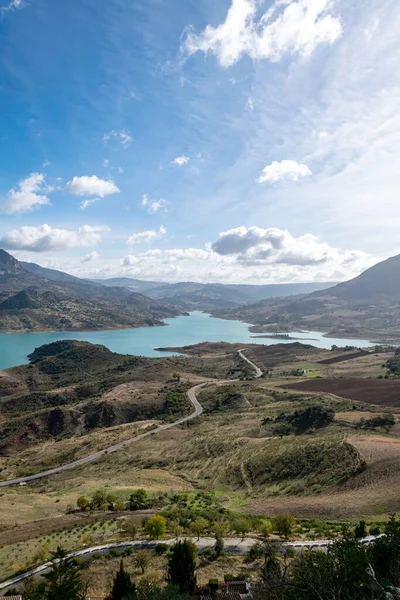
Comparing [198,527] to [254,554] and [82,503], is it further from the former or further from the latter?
[82,503]

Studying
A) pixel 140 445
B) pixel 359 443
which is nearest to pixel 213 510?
pixel 359 443

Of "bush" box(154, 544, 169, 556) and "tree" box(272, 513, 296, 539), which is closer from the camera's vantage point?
"bush" box(154, 544, 169, 556)

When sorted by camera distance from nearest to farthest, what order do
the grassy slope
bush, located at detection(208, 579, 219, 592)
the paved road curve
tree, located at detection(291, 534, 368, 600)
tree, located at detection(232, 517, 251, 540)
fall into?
1. tree, located at detection(291, 534, 368, 600)
2. bush, located at detection(208, 579, 219, 592)
3. tree, located at detection(232, 517, 251, 540)
4. the grassy slope
5. the paved road curve

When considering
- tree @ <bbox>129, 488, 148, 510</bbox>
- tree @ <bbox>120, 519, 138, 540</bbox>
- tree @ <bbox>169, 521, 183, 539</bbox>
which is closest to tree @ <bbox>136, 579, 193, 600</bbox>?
tree @ <bbox>169, 521, 183, 539</bbox>

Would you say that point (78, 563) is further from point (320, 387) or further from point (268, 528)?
point (320, 387)

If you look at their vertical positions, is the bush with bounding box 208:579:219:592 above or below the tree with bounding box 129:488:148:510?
above

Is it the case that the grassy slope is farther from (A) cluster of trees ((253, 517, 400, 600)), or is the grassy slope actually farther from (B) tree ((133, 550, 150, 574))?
(A) cluster of trees ((253, 517, 400, 600))

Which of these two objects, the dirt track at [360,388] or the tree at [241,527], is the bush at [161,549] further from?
the dirt track at [360,388]

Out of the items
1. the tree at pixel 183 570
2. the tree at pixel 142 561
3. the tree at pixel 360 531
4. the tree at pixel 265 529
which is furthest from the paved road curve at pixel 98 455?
the tree at pixel 360 531
